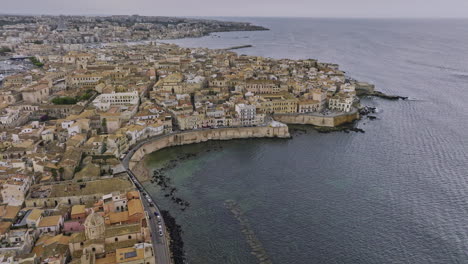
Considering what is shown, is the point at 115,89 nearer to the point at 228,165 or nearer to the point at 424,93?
the point at 228,165

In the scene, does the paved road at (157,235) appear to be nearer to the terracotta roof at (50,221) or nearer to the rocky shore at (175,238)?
the rocky shore at (175,238)

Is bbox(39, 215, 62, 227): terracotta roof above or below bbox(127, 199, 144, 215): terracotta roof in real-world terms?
below

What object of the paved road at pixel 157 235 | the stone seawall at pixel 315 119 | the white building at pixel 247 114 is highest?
the white building at pixel 247 114

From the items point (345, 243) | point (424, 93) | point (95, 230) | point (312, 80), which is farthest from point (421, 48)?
point (95, 230)

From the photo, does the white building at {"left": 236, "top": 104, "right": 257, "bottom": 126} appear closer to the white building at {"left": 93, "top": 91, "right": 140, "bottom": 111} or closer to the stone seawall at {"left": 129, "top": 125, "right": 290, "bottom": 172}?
the stone seawall at {"left": 129, "top": 125, "right": 290, "bottom": 172}

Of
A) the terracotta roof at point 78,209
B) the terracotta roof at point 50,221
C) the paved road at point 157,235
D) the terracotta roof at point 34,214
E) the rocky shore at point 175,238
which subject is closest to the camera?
the paved road at point 157,235

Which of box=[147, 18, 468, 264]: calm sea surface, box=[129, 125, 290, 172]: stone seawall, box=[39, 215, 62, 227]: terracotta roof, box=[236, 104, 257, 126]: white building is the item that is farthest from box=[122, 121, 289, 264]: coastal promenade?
box=[39, 215, 62, 227]: terracotta roof

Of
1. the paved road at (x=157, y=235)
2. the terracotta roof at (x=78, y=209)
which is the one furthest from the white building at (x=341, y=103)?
the terracotta roof at (x=78, y=209)
